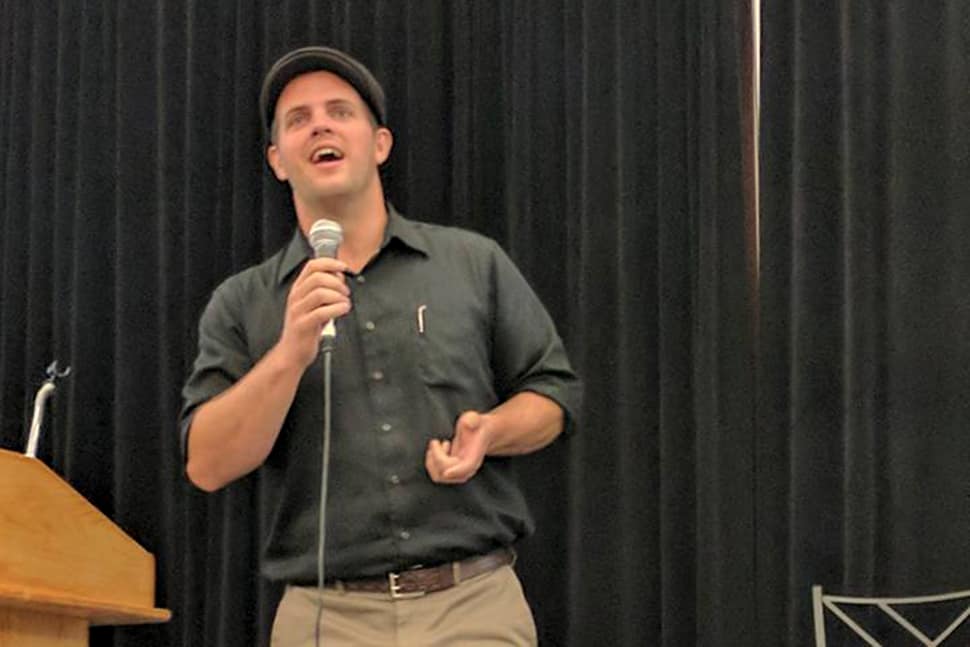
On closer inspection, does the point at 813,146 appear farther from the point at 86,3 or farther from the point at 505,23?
the point at 86,3

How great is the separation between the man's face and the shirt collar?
7 cm

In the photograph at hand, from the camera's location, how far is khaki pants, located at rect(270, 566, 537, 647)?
221 centimetres

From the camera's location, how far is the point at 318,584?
2.27 m

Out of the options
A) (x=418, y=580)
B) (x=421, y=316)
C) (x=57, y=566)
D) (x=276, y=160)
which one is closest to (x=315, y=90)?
(x=276, y=160)

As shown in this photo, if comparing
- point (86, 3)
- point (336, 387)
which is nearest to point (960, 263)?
point (336, 387)

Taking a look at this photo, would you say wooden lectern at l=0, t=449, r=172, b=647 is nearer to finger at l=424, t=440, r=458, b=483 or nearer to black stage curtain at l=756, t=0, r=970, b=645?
finger at l=424, t=440, r=458, b=483

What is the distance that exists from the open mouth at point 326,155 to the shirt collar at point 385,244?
0.15 metres

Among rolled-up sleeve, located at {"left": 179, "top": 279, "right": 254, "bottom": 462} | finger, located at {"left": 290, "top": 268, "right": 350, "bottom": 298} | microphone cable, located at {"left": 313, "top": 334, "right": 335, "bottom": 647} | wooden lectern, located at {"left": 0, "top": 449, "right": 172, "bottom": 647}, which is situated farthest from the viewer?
wooden lectern, located at {"left": 0, "top": 449, "right": 172, "bottom": 647}

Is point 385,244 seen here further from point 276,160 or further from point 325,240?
point 325,240

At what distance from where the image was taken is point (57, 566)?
287cm

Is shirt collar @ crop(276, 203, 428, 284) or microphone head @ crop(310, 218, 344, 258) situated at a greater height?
shirt collar @ crop(276, 203, 428, 284)

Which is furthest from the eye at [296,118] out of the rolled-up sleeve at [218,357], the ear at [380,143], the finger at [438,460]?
the finger at [438,460]

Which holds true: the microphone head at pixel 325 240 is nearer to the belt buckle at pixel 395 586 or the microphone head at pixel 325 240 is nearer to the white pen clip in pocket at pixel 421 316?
the white pen clip in pocket at pixel 421 316

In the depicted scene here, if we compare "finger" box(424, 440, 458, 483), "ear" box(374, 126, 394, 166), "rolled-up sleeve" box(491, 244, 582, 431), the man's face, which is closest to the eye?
the man's face
